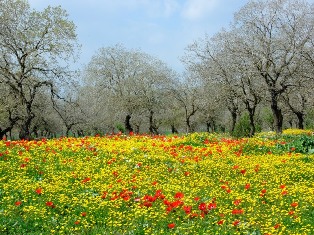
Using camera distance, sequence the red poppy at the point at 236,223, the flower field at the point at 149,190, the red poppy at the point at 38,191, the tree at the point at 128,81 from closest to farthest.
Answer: the red poppy at the point at 236,223, the flower field at the point at 149,190, the red poppy at the point at 38,191, the tree at the point at 128,81

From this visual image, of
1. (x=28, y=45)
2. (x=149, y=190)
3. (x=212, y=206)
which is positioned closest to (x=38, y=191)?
(x=149, y=190)

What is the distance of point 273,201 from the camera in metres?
10.9

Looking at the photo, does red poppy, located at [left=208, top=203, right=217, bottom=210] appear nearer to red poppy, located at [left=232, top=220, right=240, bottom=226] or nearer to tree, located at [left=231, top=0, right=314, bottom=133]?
red poppy, located at [left=232, top=220, right=240, bottom=226]

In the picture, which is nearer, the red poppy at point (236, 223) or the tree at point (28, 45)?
the red poppy at point (236, 223)

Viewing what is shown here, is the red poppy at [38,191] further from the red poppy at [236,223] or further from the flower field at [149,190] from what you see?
the red poppy at [236,223]

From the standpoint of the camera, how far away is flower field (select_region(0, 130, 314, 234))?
345 inches

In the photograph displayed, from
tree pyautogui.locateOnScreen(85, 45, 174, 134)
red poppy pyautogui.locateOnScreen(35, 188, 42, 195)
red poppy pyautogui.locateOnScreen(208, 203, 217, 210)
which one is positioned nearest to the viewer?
red poppy pyautogui.locateOnScreen(208, 203, 217, 210)

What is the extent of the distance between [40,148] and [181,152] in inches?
220

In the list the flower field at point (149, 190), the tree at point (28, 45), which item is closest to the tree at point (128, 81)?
the tree at point (28, 45)

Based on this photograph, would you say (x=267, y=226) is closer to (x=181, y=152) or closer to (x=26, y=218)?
(x=26, y=218)

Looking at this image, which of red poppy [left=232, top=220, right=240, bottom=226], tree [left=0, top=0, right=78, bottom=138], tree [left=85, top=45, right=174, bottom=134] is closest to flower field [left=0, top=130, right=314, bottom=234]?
red poppy [left=232, top=220, right=240, bottom=226]

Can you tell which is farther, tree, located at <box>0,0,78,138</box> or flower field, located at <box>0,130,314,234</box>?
tree, located at <box>0,0,78,138</box>

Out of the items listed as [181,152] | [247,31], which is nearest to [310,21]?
[247,31]

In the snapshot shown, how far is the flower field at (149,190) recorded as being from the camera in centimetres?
877
